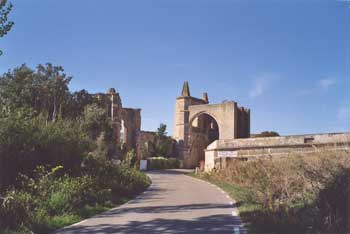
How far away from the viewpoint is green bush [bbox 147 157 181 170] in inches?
1883

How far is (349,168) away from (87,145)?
1272 centimetres

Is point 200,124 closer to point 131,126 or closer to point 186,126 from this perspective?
point 186,126

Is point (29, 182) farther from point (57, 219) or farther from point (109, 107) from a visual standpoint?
point (109, 107)

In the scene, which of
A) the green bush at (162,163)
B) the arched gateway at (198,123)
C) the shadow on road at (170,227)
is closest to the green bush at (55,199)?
the shadow on road at (170,227)

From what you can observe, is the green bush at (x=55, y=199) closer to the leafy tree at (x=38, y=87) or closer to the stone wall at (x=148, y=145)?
the leafy tree at (x=38, y=87)

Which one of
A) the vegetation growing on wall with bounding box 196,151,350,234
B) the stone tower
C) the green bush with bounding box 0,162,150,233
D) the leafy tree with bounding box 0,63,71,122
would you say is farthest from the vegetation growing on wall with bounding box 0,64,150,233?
the stone tower

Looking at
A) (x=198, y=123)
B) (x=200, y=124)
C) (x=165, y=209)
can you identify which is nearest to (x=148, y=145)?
(x=198, y=123)

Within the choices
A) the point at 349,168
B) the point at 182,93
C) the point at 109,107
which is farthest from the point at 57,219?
the point at 182,93

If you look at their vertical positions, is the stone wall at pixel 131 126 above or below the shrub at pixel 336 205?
above

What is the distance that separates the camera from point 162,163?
163ft

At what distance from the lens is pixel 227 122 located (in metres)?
51.5

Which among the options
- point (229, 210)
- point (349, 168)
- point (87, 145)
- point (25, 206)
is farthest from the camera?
point (87, 145)

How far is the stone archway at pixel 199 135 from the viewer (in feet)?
181

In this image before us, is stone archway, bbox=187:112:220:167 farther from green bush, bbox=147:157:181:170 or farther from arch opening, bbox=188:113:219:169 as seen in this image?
green bush, bbox=147:157:181:170
